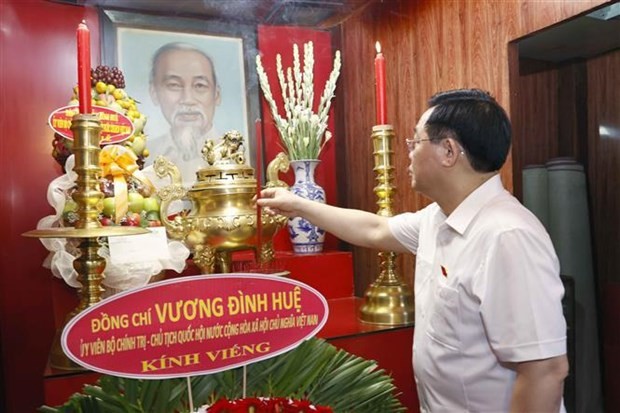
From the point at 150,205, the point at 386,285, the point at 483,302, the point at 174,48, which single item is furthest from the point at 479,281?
the point at 174,48

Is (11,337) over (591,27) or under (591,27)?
under

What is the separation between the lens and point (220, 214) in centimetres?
141

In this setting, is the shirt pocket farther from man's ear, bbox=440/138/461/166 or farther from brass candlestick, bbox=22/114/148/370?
brass candlestick, bbox=22/114/148/370

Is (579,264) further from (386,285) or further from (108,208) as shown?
Result: (108,208)

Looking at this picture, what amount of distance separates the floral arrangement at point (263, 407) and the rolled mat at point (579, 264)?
1.41m

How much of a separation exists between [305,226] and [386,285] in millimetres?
428

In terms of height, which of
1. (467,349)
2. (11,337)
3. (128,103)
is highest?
(128,103)

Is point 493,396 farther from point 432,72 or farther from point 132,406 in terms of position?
point 432,72

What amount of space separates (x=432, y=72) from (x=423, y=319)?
3.29 ft

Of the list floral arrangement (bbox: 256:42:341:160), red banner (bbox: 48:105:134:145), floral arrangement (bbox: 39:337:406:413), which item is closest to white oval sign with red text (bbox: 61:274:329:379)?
floral arrangement (bbox: 39:337:406:413)

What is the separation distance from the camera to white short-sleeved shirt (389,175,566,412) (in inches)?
34.4

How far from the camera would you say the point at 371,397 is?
68 cm

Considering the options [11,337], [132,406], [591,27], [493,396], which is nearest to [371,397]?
[132,406]

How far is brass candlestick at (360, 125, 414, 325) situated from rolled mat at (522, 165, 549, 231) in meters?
0.43
